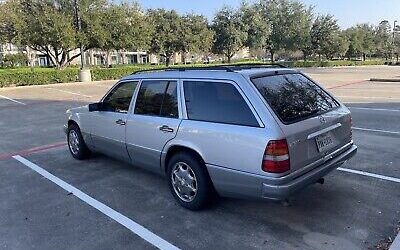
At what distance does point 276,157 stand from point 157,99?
1.77 m

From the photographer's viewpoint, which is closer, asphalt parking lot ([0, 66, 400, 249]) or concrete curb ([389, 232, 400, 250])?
concrete curb ([389, 232, 400, 250])

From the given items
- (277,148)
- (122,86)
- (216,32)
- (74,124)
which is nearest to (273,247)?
(277,148)

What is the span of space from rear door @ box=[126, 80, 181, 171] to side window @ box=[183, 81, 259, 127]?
23cm

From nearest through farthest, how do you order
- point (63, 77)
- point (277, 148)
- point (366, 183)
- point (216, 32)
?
point (277, 148) → point (366, 183) → point (63, 77) → point (216, 32)

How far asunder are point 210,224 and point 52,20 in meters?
26.2

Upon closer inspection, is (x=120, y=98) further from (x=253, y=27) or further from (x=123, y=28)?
(x=253, y=27)

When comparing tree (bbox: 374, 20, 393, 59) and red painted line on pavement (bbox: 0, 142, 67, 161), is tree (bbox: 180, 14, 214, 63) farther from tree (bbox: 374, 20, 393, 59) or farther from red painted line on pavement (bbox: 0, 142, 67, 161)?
tree (bbox: 374, 20, 393, 59)

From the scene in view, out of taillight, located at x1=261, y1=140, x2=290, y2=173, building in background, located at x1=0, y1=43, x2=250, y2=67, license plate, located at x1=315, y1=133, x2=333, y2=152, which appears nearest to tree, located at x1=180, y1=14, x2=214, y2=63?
building in background, located at x1=0, y1=43, x2=250, y2=67

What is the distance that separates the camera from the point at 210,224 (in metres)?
3.58

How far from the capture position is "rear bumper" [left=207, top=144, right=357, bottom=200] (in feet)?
10.2

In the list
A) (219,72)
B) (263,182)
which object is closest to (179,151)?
(219,72)

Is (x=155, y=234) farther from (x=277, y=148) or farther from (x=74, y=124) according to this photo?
(x=74, y=124)

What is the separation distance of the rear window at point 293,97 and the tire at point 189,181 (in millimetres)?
1017

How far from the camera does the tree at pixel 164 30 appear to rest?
124ft
